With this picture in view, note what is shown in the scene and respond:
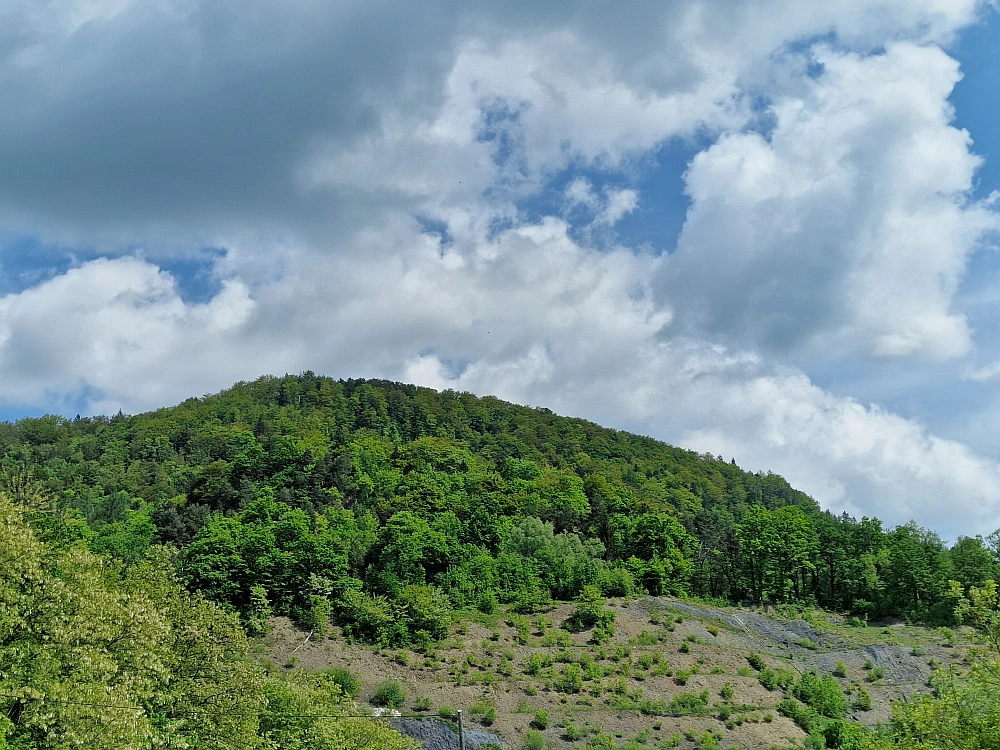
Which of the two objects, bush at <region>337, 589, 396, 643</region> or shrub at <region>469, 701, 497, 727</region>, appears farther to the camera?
bush at <region>337, 589, 396, 643</region>

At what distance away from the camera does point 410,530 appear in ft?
279

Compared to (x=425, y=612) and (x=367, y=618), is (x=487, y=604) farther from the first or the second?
(x=367, y=618)

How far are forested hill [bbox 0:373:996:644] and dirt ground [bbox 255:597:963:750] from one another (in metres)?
4.53

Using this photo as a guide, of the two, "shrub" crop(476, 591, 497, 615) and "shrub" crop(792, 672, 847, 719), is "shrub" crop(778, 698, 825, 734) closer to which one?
"shrub" crop(792, 672, 847, 719)

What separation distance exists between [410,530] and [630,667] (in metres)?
30.1

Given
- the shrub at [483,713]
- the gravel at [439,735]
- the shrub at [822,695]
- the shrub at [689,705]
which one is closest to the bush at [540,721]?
the shrub at [483,713]

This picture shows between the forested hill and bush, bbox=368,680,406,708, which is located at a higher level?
the forested hill

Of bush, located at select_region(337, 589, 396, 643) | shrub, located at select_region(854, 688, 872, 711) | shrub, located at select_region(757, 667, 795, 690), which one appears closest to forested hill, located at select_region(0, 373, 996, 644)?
bush, located at select_region(337, 589, 396, 643)

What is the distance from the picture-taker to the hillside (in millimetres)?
58938

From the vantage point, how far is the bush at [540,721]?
54.4 meters

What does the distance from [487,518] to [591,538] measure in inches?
553

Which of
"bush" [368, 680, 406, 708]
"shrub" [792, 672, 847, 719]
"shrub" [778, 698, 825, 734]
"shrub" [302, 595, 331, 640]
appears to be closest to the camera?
"bush" [368, 680, 406, 708]

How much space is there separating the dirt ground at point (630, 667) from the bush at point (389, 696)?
814mm

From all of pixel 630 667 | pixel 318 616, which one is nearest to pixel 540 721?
pixel 630 667
